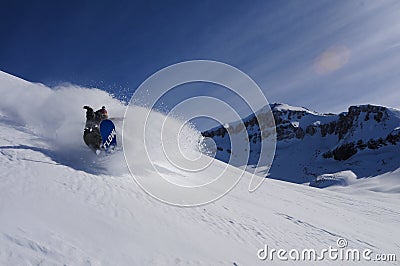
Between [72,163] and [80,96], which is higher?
[80,96]

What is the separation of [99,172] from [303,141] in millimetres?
179940

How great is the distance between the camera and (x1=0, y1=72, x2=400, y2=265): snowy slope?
15.5 feet

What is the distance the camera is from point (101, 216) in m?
6.06

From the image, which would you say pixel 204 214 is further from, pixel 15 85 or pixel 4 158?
pixel 15 85

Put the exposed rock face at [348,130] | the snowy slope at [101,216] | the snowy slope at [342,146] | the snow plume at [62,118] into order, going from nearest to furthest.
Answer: the snowy slope at [101,216], the snow plume at [62,118], the snowy slope at [342,146], the exposed rock face at [348,130]

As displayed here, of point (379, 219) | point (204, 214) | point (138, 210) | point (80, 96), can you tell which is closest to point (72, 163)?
point (138, 210)

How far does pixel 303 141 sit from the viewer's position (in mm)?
177000

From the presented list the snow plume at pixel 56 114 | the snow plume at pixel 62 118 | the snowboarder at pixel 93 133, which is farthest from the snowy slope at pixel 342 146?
the snowboarder at pixel 93 133

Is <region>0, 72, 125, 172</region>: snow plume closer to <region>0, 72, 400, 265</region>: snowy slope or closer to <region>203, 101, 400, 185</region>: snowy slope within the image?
<region>0, 72, 400, 265</region>: snowy slope

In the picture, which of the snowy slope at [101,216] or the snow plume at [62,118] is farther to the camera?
the snow plume at [62,118]

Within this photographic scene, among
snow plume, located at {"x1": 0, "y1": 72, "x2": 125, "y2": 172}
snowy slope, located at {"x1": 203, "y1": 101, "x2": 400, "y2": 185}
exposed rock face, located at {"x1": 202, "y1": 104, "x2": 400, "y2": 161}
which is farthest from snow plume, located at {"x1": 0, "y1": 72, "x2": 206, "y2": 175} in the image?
exposed rock face, located at {"x1": 202, "y1": 104, "x2": 400, "y2": 161}

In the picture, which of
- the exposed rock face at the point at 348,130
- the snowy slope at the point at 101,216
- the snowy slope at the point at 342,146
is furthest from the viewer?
the exposed rock face at the point at 348,130

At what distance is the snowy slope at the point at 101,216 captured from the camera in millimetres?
4711

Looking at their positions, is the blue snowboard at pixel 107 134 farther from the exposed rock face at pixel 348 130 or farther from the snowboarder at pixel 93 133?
the exposed rock face at pixel 348 130
